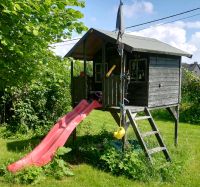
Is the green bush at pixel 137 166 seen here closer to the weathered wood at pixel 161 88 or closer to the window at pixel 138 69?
the weathered wood at pixel 161 88

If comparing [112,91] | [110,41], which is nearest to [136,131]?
[112,91]

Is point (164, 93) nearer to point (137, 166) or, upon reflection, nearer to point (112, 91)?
point (112, 91)

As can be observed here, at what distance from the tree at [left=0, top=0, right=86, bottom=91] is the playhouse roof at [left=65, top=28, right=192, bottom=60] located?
2.01 meters

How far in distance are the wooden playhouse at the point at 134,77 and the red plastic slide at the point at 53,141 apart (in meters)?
0.69

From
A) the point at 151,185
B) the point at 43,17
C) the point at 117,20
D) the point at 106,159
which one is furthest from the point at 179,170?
the point at 43,17

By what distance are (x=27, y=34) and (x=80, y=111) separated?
3943 millimetres

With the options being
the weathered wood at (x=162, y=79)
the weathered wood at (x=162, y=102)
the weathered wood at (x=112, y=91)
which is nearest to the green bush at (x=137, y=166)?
the weathered wood at (x=112, y=91)

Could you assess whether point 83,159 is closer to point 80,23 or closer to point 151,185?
point 151,185

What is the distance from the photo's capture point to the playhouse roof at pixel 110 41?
355 inches

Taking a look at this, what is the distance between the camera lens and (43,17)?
621 cm

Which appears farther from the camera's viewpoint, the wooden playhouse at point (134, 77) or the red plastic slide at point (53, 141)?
the wooden playhouse at point (134, 77)

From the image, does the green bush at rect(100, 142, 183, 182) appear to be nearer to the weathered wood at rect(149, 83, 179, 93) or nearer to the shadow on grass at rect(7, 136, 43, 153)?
the weathered wood at rect(149, 83, 179, 93)

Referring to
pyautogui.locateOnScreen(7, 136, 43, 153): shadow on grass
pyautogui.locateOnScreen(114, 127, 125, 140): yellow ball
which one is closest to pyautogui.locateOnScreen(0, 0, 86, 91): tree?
pyautogui.locateOnScreen(114, 127, 125, 140): yellow ball

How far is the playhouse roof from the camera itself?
902 centimetres
